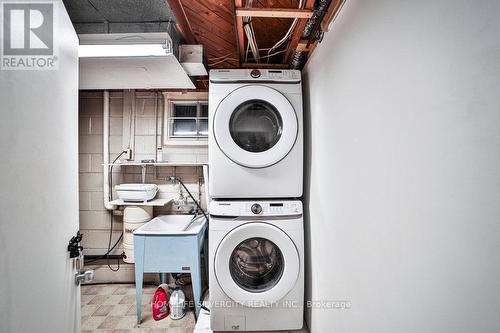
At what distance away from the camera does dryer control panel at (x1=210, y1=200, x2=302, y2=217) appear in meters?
1.50

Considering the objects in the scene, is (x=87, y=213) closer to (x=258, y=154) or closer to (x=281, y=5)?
(x=258, y=154)

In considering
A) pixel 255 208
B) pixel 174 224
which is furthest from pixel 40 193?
pixel 174 224

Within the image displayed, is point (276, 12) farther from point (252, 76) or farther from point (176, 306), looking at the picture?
point (176, 306)

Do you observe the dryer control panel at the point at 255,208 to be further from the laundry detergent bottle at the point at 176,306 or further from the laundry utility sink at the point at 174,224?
the laundry detergent bottle at the point at 176,306

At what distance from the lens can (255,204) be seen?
152 centimetres

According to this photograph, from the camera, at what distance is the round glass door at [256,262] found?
158 cm

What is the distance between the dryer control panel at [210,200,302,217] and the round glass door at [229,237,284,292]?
0.24 m

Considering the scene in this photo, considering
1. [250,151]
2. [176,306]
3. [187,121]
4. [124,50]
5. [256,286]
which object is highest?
[124,50]

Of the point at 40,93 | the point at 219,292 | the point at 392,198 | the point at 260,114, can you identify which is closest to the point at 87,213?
the point at 219,292

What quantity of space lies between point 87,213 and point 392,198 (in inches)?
122

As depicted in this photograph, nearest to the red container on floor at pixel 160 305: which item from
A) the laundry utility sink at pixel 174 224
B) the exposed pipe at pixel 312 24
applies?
the laundry utility sink at pixel 174 224

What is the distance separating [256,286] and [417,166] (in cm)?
140

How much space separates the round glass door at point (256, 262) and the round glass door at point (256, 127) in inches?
29.0

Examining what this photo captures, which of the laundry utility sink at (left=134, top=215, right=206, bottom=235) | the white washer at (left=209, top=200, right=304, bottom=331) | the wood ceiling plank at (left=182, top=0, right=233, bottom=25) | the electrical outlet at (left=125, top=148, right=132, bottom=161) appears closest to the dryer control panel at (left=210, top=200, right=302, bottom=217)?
the white washer at (left=209, top=200, right=304, bottom=331)
